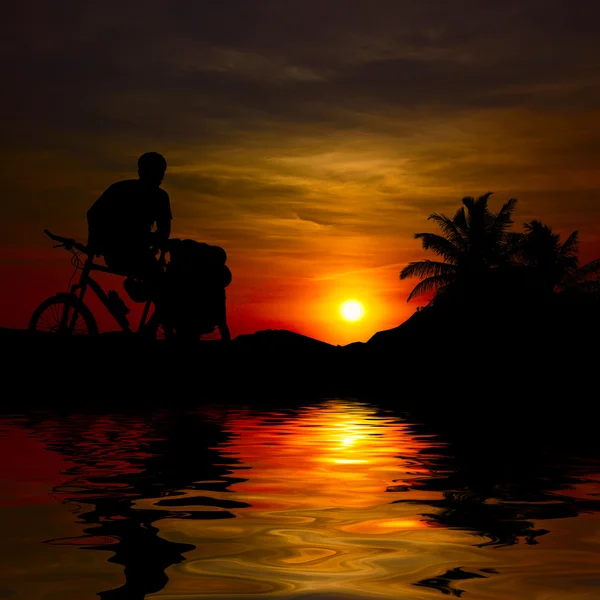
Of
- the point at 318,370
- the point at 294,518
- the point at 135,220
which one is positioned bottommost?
the point at 294,518

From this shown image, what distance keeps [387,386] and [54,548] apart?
12679 millimetres

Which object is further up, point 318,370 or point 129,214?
point 129,214

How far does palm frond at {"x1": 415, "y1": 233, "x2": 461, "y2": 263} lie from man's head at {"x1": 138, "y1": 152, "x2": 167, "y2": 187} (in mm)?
32204

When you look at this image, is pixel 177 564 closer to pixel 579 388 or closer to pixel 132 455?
pixel 132 455

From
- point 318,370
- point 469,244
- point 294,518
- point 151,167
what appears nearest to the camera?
point 294,518

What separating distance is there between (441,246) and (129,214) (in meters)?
32.6

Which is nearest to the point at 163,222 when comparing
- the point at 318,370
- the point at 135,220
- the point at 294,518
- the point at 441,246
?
the point at 135,220

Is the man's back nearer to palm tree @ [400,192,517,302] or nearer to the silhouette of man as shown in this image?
the silhouette of man

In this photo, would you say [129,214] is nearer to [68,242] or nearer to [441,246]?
[68,242]

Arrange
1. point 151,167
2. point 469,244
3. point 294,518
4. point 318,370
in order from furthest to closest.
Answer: point 469,244 → point 318,370 → point 151,167 → point 294,518

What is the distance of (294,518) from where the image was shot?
3877 millimetres

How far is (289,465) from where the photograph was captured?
5773mm

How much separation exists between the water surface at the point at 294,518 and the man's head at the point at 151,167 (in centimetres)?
403

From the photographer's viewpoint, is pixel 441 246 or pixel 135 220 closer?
pixel 135 220
